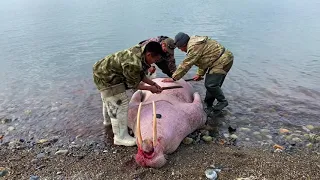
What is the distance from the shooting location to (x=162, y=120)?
6125 mm

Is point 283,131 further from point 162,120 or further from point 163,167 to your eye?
point 163,167

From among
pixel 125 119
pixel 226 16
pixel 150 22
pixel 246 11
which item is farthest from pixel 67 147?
pixel 246 11

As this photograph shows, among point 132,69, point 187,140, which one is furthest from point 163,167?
point 132,69

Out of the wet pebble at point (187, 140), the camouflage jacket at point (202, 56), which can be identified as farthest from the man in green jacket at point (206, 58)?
the wet pebble at point (187, 140)

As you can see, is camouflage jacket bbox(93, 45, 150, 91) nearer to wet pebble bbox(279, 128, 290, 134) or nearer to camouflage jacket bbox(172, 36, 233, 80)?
camouflage jacket bbox(172, 36, 233, 80)

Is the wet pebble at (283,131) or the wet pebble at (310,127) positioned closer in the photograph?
the wet pebble at (283,131)

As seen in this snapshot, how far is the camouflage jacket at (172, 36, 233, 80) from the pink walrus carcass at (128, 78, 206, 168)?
0.63 meters

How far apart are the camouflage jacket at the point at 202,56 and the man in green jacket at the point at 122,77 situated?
3.80 feet

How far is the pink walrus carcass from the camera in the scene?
535 centimetres

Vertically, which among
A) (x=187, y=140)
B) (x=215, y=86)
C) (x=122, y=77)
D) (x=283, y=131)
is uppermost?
(x=122, y=77)

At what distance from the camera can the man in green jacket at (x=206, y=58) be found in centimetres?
725

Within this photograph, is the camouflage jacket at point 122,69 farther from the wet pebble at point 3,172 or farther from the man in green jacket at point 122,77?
the wet pebble at point 3,172

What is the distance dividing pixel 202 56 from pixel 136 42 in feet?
27.8

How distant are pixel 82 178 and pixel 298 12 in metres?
20.3
